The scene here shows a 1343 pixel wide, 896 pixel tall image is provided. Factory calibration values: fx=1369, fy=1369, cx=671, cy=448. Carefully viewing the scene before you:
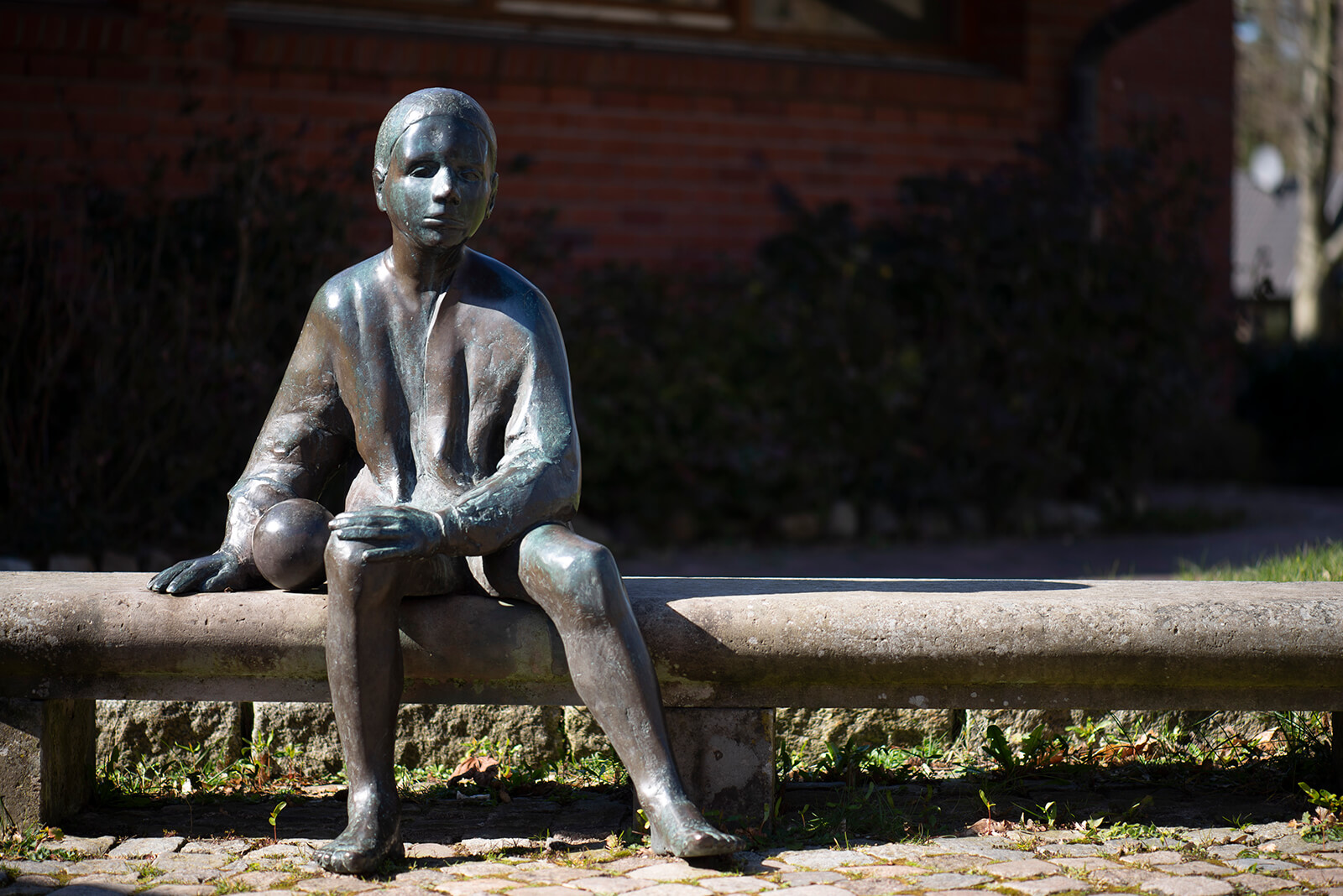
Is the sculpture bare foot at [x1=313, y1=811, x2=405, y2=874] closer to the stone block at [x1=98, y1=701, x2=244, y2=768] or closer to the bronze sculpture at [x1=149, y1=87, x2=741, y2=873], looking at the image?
the bronze sculpture at [x1=149, y1=87, x2=741, y2=873]

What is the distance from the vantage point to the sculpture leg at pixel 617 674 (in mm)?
2568

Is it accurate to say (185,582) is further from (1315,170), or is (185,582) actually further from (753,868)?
(1315,170)

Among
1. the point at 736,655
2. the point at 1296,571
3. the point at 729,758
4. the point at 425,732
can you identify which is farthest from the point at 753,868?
the point at 1296,571

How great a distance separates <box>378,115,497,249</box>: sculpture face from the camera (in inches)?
108

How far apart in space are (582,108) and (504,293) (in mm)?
4115

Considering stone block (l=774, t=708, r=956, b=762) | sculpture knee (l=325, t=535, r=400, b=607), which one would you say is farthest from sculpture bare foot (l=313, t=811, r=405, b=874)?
stone block (l=774, t=708, r=956, b=762)

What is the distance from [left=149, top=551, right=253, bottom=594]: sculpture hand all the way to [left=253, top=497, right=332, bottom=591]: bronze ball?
111 mm

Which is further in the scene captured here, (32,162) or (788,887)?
(32,162)

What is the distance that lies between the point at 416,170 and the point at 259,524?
2.57 feet

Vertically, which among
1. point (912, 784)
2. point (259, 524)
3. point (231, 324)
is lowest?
point (912, 784)

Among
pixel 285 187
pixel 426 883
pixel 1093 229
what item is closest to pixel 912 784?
pixel 426 883

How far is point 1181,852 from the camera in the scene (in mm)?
2719

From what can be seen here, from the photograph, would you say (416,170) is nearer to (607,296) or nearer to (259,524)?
(259,524)

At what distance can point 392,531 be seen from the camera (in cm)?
253
